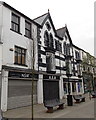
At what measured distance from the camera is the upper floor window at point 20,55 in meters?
17.8

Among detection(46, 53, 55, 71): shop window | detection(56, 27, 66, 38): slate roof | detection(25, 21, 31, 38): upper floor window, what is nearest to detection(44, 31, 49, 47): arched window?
detection(46, 53, 55, 71): shop window

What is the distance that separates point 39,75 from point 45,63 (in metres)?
2.34

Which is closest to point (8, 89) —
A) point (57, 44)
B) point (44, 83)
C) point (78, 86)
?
point (44, 83)

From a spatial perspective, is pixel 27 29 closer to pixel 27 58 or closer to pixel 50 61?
pixel 27 58

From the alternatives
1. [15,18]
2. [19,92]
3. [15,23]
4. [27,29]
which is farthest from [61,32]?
[19,92]

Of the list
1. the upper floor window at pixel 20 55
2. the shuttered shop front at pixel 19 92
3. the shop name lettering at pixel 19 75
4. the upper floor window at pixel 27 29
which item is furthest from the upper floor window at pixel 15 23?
the shuttered shop front at pixel 19 92

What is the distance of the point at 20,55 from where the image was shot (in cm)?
1842

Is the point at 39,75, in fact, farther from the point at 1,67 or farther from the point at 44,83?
the point at 1,67

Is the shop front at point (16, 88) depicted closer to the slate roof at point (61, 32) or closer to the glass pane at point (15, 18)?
the glass pane at point (15, 18)

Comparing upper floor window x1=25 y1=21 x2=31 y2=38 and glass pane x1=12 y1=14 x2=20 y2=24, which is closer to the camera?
glass pane x1=12 y1=14 x2=20 y2=24

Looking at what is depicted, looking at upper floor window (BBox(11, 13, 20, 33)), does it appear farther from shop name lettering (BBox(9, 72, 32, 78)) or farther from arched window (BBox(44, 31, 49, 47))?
arched window (BBox(44, 31, 49, 47))

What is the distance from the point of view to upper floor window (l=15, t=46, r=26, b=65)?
17.8 metres

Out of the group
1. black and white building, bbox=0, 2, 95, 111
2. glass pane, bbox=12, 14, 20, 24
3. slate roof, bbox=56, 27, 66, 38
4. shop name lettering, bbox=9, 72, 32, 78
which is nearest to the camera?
black and white building, bbox=0, 2, 95, 111

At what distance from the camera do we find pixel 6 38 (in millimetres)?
16375
